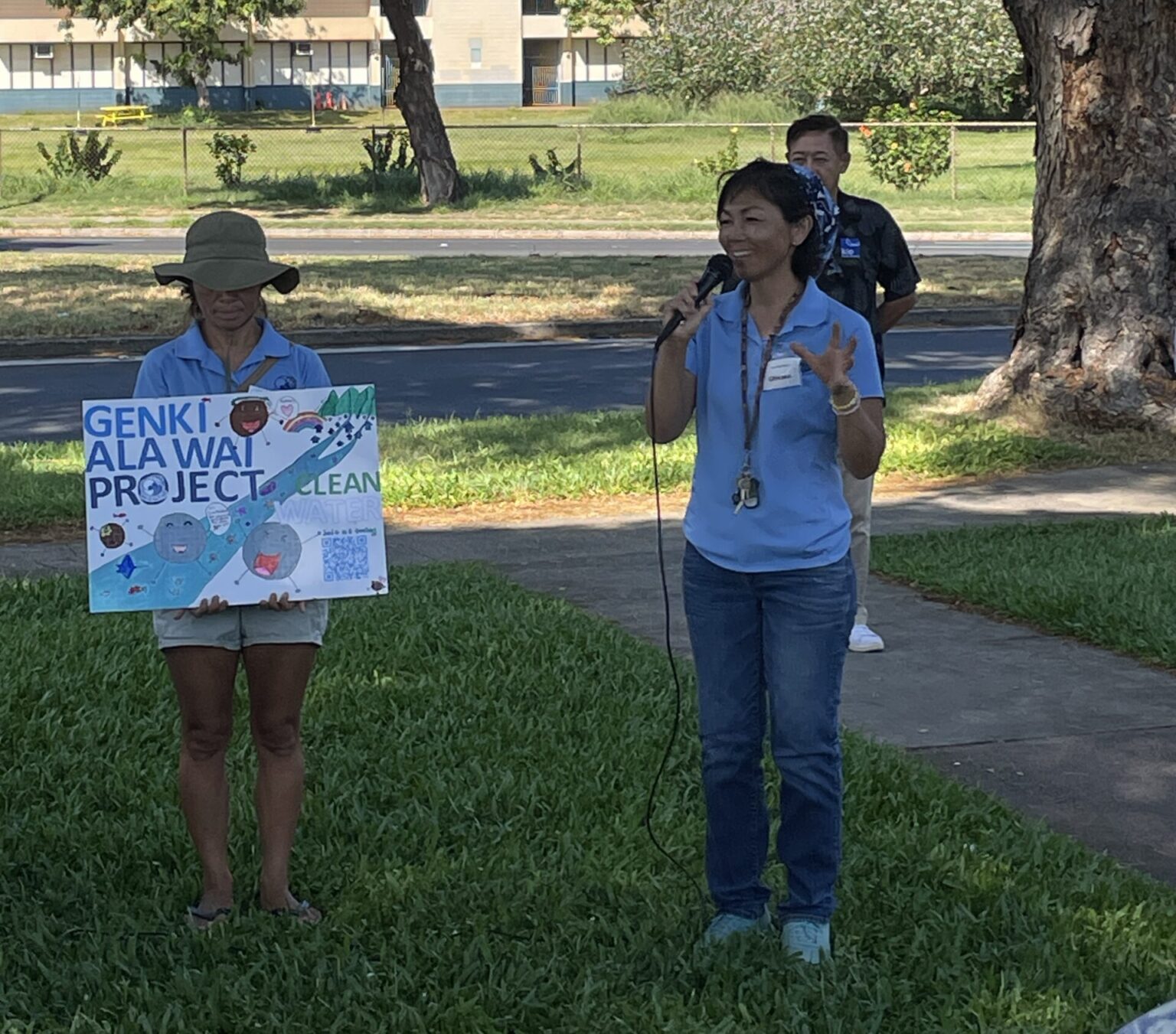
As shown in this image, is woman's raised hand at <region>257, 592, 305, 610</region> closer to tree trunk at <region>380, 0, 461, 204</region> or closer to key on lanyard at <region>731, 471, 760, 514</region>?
key on lanyard at <region>731, 471, 760, 514</region>

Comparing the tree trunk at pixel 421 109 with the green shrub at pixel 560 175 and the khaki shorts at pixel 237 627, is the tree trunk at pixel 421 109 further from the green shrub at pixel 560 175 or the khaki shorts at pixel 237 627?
the khaki shorts at pixel 237 627

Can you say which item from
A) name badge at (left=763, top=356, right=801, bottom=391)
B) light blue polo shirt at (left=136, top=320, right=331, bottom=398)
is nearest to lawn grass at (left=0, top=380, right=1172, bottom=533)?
light blue polo shirt at (left=136, top=320, right=331, bottom=398)

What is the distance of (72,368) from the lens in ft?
51.4

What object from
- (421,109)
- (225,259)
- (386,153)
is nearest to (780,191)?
(225,259)

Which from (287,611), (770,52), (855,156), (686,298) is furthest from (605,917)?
(770,52)

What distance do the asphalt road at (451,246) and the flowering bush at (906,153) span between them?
8.71 metres

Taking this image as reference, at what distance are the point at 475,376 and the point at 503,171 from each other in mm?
24778

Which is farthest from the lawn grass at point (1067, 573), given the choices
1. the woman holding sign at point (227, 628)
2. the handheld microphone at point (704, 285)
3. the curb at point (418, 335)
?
the curb at point (418, 335)

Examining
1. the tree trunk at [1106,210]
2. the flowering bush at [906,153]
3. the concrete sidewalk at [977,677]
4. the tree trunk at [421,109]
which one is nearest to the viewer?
the concrete sidewalk at [977,677]

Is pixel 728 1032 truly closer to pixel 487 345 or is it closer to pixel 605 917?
pixel 605 917

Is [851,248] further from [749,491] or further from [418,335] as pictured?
[418,335]

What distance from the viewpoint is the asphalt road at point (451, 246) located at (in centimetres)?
2669

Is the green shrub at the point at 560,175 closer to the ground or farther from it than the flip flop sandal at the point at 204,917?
farther from it

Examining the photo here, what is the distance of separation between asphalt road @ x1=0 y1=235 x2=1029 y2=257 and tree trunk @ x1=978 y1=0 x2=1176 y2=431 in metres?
13.2
